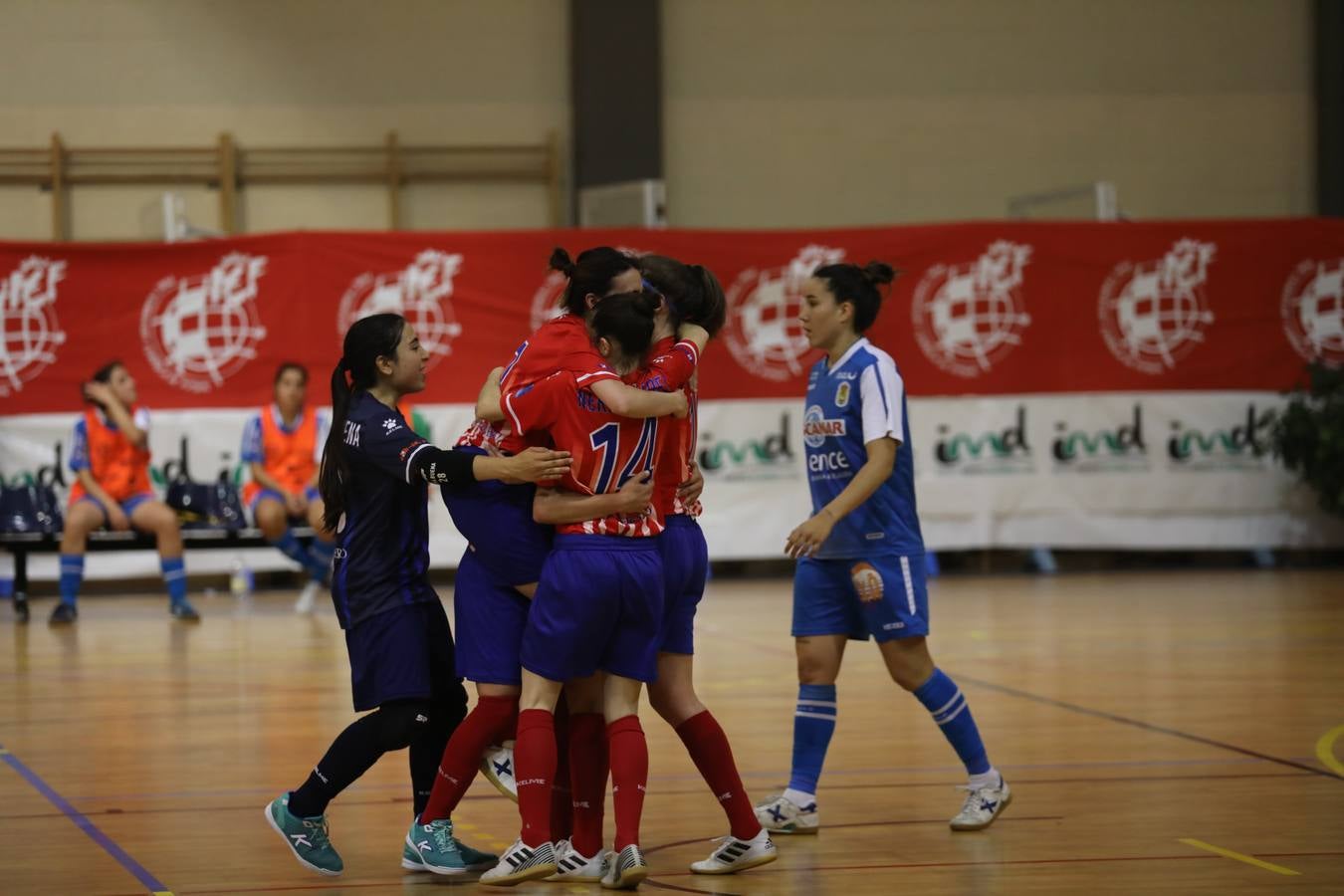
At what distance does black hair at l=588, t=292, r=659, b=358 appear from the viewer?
12.5 ft

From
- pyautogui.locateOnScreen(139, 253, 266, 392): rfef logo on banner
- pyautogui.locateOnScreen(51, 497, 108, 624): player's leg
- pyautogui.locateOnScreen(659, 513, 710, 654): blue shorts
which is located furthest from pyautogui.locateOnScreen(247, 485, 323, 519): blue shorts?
pyautogui.locateOnScreen(659, 513, 710, 654): blue shorts

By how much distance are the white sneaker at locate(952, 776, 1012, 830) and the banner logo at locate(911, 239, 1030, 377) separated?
27.9 feet

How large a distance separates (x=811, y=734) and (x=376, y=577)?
129cm

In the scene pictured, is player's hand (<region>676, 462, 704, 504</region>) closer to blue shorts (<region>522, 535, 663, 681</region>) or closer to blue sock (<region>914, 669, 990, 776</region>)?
blue shorts (<region>522, 535, 663, 681</region>)

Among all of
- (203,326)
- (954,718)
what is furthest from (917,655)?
(203,326)

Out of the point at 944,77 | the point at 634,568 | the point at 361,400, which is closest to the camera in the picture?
the point at 634,568

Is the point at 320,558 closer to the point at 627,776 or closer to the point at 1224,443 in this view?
the point at 1224,443

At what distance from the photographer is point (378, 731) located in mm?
3984

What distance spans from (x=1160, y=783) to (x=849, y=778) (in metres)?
0.91

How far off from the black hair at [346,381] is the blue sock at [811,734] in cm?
137

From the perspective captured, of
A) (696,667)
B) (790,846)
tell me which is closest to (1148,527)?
(696,667)

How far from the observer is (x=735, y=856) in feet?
13.1

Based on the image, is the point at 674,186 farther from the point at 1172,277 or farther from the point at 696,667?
the point at 696,667

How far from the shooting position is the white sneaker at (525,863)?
375cm
